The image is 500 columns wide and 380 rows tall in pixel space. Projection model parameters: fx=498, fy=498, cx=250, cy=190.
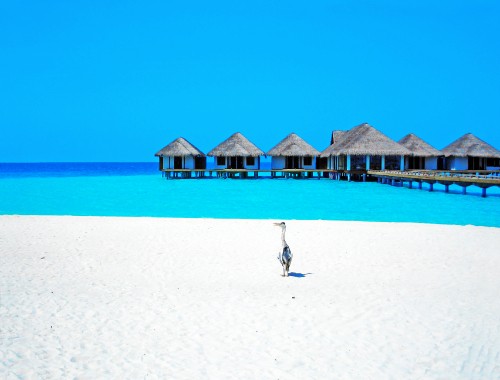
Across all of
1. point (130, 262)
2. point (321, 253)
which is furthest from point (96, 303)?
point (321, 253)

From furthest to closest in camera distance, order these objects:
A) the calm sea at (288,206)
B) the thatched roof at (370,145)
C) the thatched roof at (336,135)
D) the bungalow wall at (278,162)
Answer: the thatched roof at (336,135)
the bungalow wall at (278,162)
the thatched roof at (370,145)
the calm sea at (288,206)

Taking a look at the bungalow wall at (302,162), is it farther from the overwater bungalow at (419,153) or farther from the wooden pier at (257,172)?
the overwater bungalow at (419,153)

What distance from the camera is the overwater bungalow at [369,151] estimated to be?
32.2 metres

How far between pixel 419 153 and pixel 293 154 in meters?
9.24

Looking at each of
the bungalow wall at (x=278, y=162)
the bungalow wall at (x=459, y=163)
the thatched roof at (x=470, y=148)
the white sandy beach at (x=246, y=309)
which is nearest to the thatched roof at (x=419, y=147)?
the thatched roof at (x=470, y=148)

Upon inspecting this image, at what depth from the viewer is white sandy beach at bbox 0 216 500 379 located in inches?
155

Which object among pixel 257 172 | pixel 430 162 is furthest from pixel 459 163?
pixel 257 172

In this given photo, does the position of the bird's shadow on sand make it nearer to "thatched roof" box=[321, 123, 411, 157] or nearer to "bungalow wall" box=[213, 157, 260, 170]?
"thatched roof" box=[321, 123, 411, 157]

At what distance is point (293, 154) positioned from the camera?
124ft

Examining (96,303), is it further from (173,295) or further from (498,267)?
(498,267)

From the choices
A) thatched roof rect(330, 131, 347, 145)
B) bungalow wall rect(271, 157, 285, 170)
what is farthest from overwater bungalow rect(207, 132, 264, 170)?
thatched roof rect(330, 131, 347, 145)

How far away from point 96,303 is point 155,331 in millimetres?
1151

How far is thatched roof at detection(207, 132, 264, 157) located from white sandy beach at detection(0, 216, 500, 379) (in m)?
28.5

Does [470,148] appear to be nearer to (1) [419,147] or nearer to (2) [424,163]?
(2) [424,163]
